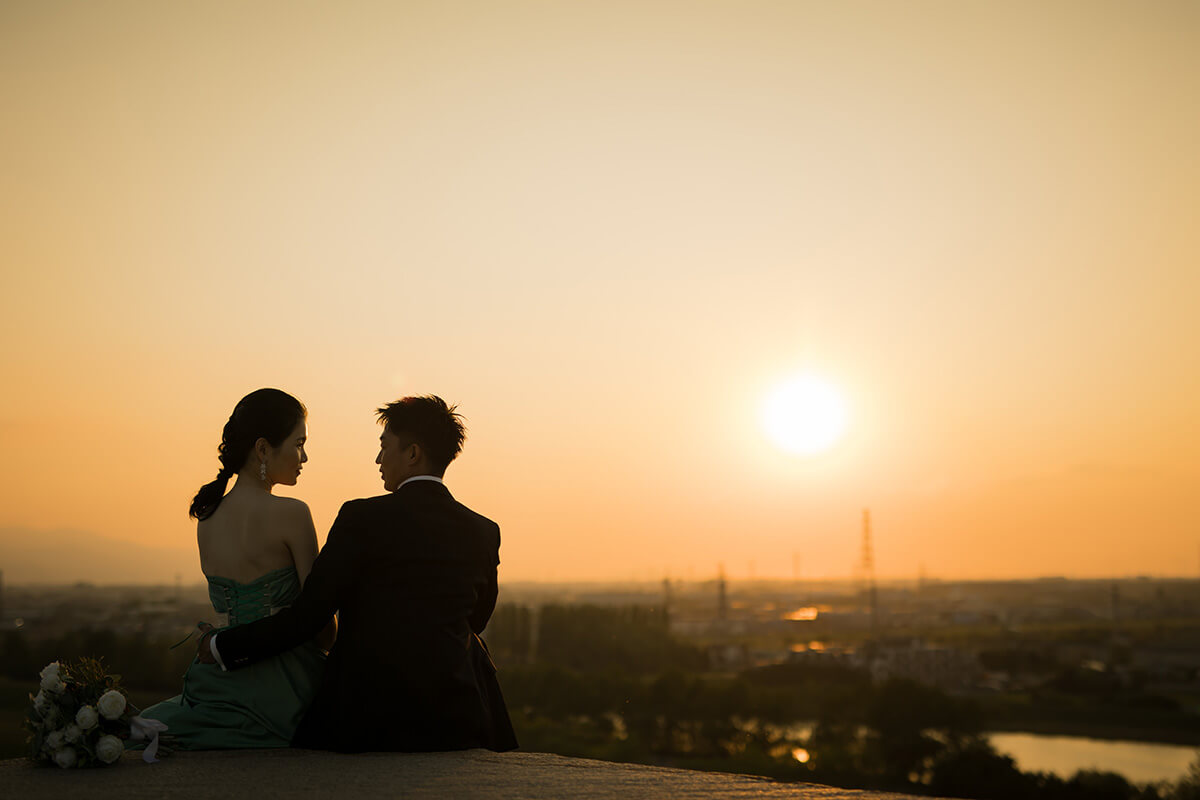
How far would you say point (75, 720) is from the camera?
17.2ft

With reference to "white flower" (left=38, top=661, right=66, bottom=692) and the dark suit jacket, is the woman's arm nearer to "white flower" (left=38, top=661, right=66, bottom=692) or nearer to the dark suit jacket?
the dark suit jacket

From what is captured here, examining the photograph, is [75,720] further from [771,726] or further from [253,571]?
[771,726]

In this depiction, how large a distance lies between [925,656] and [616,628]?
2737cm

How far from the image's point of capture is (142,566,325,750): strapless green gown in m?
5.67

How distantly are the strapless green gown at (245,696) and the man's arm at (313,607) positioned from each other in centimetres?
25

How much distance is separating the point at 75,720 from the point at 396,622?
155cm

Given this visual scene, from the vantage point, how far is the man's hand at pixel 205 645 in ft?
18.5

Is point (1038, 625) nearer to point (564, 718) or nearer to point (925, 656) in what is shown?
point (925, 656)

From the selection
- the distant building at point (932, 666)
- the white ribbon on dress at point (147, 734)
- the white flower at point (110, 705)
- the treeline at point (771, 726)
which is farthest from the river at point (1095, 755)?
the white flower at point (110, 705)

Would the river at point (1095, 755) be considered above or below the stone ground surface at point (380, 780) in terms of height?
below

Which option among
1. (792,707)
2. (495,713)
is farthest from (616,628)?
(495,713)

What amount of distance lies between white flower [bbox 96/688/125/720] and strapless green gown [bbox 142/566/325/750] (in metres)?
0.44

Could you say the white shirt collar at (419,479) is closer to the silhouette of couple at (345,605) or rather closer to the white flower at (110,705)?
the silhouette of couple at (345,605)

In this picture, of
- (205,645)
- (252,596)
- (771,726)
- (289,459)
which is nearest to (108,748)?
(205,645)
